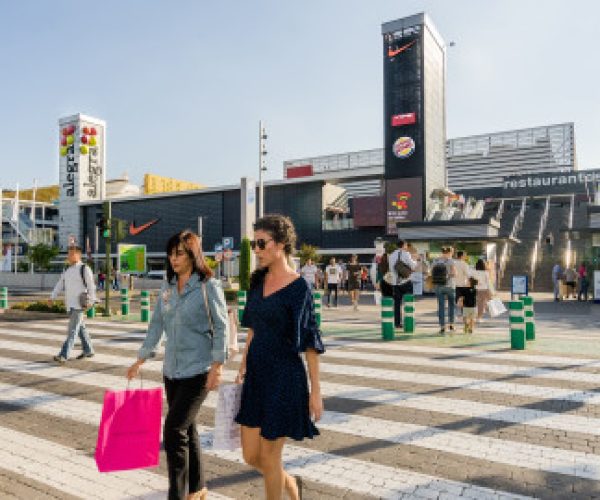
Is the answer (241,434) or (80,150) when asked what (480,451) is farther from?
(80,150)

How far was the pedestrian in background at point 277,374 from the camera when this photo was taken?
2609mm

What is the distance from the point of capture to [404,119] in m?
44.8

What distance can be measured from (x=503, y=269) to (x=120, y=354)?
91.8ft

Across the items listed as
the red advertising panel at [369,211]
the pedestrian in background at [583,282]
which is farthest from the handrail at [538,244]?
the red advertising panel at [369,211]

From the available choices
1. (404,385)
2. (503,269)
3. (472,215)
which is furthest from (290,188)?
(404,385)

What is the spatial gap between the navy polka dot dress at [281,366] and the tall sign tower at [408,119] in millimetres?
43367

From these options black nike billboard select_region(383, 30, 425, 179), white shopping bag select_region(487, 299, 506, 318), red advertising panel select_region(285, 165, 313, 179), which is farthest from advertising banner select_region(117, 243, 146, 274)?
white shopping bag select_region(487, 299, 506, 318)

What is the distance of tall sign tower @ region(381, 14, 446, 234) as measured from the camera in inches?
1759

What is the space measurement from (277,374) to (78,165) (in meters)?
73.3

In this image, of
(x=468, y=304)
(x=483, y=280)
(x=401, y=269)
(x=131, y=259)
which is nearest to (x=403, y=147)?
(x=131, y=259)

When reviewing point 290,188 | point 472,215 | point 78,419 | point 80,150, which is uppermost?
point 80,150

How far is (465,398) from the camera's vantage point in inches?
229

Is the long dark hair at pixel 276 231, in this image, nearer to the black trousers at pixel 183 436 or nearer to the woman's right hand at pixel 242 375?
the woman's right hand at pixel 242 375

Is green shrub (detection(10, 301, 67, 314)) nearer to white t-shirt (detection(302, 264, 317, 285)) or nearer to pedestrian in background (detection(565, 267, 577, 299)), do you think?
white t-shirt (detection(302, 264, 317, 285))
